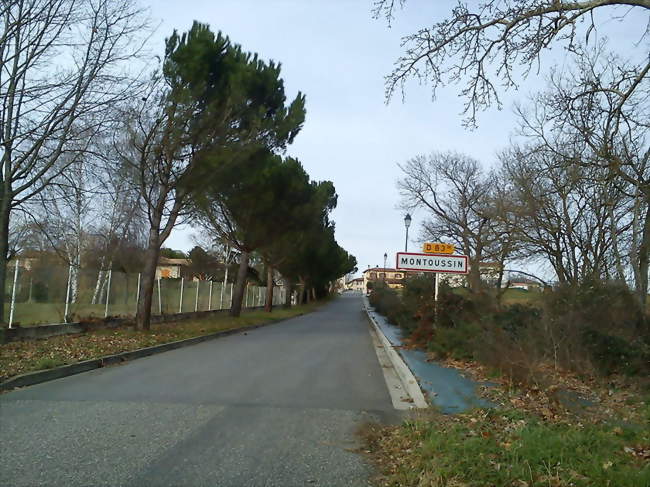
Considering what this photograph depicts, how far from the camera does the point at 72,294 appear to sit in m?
17.1

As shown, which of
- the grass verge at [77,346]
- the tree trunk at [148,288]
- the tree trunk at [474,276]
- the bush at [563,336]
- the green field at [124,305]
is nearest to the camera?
the bush at [563,336]

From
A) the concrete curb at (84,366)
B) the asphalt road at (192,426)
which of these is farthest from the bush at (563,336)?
the concrete curb at (84,366)

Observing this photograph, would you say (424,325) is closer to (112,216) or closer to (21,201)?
(21,201)

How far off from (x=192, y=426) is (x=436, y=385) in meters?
4.35

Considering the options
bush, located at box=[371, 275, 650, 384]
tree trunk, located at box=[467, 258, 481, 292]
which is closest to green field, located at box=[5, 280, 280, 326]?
bush, located at box=[371, 275, 650, 384]

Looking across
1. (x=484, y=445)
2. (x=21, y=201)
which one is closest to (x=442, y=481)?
(x=484, y=445)

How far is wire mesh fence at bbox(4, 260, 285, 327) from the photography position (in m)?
14.9

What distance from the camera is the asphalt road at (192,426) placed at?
4949 mm

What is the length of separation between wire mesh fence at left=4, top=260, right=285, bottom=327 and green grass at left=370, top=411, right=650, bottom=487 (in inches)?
475

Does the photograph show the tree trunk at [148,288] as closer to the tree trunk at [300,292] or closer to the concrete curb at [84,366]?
the concrete curb at [84,366]

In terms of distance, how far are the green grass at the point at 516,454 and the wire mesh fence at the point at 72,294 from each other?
12073 millimetres

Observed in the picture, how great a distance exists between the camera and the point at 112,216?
3000cm

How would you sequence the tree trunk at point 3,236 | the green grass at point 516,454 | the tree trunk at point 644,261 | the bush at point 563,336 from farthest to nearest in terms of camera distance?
1. the tree trunk at point 3,236
2. the tree trunk at point 644,261
3. the bush at point 563,336
4. the green grass at point 516,454

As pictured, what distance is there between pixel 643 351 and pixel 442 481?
552 cm
